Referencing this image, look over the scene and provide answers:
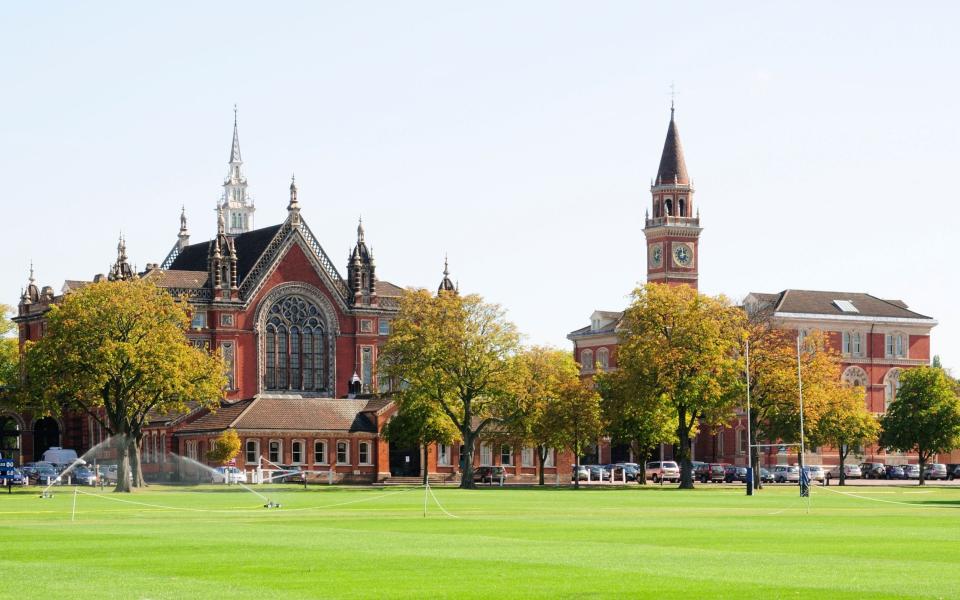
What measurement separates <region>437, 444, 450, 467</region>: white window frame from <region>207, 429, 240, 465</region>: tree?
16.9m

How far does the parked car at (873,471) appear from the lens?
468ft

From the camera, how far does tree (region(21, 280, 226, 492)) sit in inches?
3920

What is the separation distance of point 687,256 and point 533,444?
60.1 meters

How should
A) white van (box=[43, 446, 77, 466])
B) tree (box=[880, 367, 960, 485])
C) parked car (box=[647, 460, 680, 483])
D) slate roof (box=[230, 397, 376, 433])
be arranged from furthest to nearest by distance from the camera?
white van (box=[43, 446, 77, 466]) → tree (box=[880, 367, 960, 485]) → parked car (box=[647, 460, 680, 483]) → slate roof (box=[230, 397, 376, 433])

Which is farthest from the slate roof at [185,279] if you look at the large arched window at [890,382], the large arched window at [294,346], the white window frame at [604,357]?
the large arched window at [890,382]

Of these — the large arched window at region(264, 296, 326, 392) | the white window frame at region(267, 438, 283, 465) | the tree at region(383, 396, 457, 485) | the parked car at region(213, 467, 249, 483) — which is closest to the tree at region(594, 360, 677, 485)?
the tree at region(383, 396, 457, 485)

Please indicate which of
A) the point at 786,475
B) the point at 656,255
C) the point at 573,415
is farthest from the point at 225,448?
the point at 656,255

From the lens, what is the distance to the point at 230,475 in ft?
356

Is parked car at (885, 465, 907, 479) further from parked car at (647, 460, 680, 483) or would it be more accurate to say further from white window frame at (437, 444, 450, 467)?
white window frame at (437, 444, 450, 467)

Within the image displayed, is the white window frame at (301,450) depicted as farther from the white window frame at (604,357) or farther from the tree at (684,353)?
the white window frame at (604,357)

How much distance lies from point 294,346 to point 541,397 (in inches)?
1763

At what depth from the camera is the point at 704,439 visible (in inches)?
6363

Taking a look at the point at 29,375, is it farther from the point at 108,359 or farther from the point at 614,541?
the point at 614,541

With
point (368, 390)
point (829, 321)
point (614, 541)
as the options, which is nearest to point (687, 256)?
point (829, 321)
